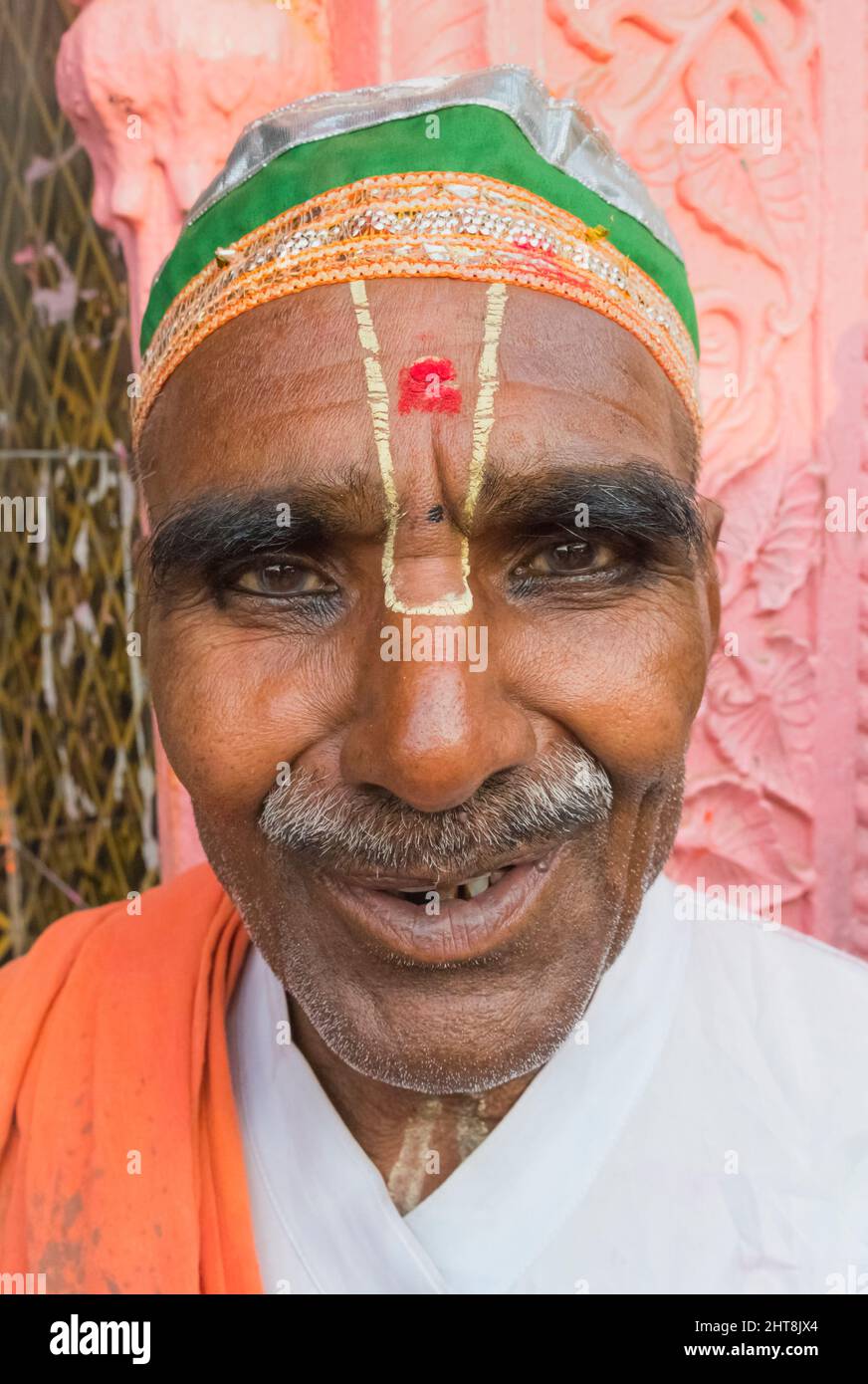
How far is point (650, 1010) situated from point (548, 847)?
17.0 inches

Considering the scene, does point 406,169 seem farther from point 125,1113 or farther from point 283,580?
point 125,1113

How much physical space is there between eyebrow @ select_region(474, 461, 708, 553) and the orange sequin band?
22cm

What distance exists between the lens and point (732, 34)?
2043mm

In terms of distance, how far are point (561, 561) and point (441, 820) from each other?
0.33 m

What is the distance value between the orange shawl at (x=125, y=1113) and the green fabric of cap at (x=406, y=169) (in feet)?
3.08

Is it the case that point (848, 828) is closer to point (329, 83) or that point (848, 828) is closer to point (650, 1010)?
point (650, 1010)

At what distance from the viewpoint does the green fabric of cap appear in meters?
1.24

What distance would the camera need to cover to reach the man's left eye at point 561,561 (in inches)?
47.9

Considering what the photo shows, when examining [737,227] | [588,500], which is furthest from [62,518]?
[588,500]

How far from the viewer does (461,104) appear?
4.14 feet
